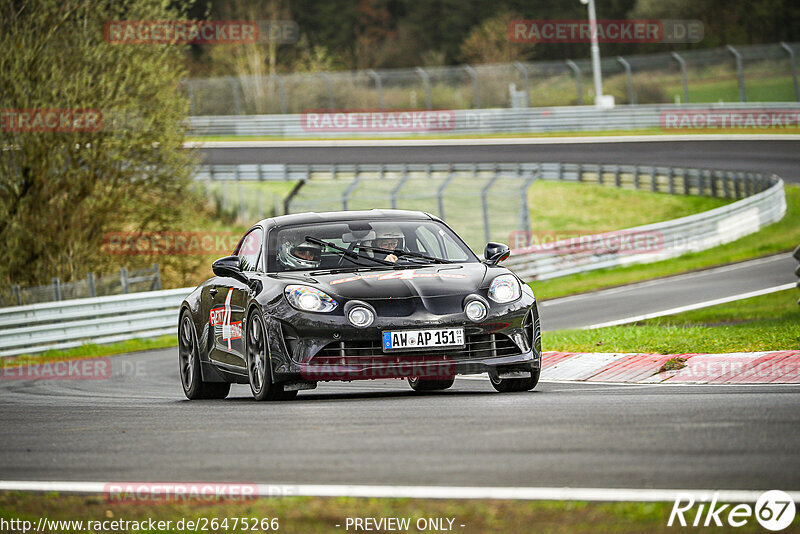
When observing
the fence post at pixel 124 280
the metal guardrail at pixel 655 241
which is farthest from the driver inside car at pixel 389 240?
the metal guardrail at pixel 655 241

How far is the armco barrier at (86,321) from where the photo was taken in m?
21.7

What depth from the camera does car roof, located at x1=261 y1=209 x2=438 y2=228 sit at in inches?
414

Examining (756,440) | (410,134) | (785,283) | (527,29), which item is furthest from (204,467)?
(527,29)

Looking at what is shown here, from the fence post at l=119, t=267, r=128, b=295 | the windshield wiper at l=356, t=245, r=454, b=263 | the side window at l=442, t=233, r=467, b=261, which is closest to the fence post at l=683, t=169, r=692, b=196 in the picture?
the fence post at l=119, t=267, r=128, b=295

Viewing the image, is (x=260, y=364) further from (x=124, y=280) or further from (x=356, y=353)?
(x=124, y=280)

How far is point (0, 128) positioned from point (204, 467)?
803 inches

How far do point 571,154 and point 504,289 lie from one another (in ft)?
115

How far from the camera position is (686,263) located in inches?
1102

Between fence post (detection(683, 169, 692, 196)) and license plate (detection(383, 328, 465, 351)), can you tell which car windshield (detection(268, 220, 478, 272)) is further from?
fence post (detection(683, 169, 692, 196))

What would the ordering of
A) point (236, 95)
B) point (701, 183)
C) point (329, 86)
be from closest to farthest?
point (701, 183), point (329, 86), point (236, 95)

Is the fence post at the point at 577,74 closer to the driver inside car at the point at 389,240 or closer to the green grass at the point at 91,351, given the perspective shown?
the green grass at the point at 91,351

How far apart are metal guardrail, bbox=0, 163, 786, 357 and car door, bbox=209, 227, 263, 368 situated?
39.0ft

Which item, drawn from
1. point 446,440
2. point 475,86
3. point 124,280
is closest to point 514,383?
point 446,440

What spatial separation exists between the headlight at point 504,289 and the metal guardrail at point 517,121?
3463cm
